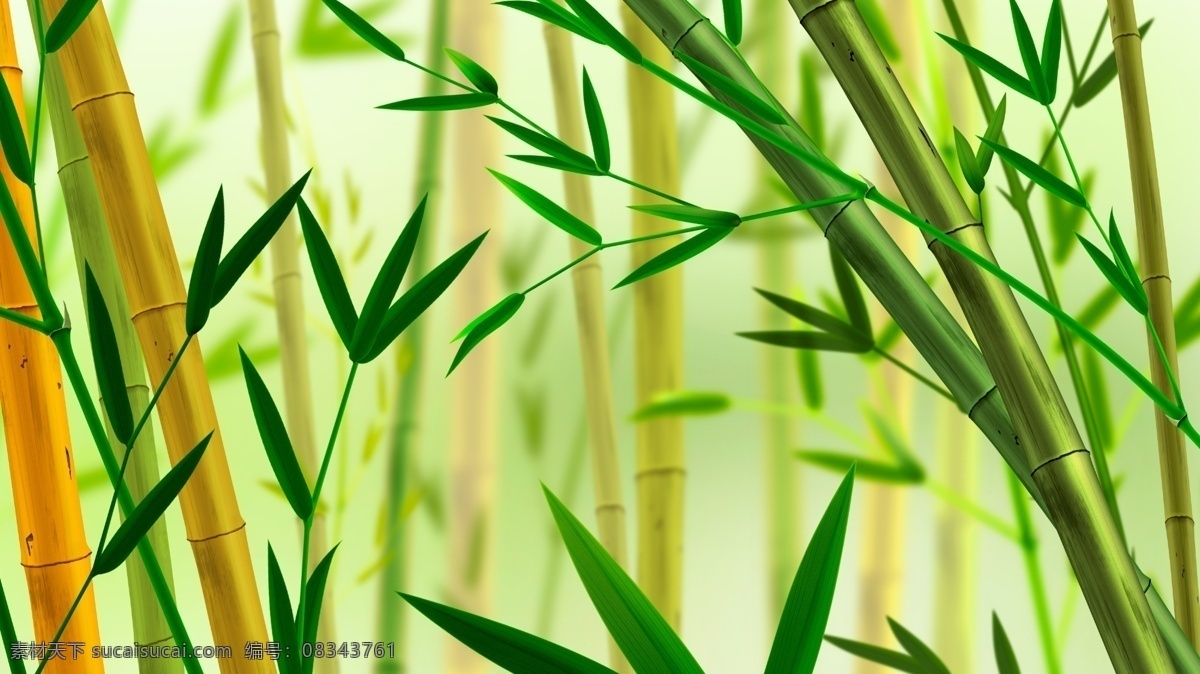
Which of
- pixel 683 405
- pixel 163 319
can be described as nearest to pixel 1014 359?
pixel 163 319

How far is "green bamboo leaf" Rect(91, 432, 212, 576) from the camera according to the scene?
199 mm

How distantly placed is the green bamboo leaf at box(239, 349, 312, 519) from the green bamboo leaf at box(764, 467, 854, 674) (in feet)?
0.32

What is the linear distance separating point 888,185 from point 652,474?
0.40 metres

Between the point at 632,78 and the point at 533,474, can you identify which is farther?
the point at 533,474

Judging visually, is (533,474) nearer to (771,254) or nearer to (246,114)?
(771,254)

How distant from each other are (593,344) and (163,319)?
17.0 inches

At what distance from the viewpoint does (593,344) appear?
0.74 meters

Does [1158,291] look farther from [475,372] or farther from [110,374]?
[475,372]

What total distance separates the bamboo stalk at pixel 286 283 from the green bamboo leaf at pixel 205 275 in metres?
0.58

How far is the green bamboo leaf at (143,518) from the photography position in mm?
199

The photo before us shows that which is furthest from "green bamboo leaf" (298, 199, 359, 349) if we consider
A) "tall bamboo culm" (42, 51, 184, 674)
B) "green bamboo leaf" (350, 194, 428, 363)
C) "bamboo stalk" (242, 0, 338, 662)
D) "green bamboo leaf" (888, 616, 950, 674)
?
"bamboo stalk" (242, 0, 338, 662)

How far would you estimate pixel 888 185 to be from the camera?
926 millimetres

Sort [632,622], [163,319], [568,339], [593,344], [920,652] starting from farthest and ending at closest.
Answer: [568,339], [593,344], [920,652], [163,319], [632,622]

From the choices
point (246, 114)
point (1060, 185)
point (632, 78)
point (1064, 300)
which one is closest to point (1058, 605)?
point (1064, 300)
